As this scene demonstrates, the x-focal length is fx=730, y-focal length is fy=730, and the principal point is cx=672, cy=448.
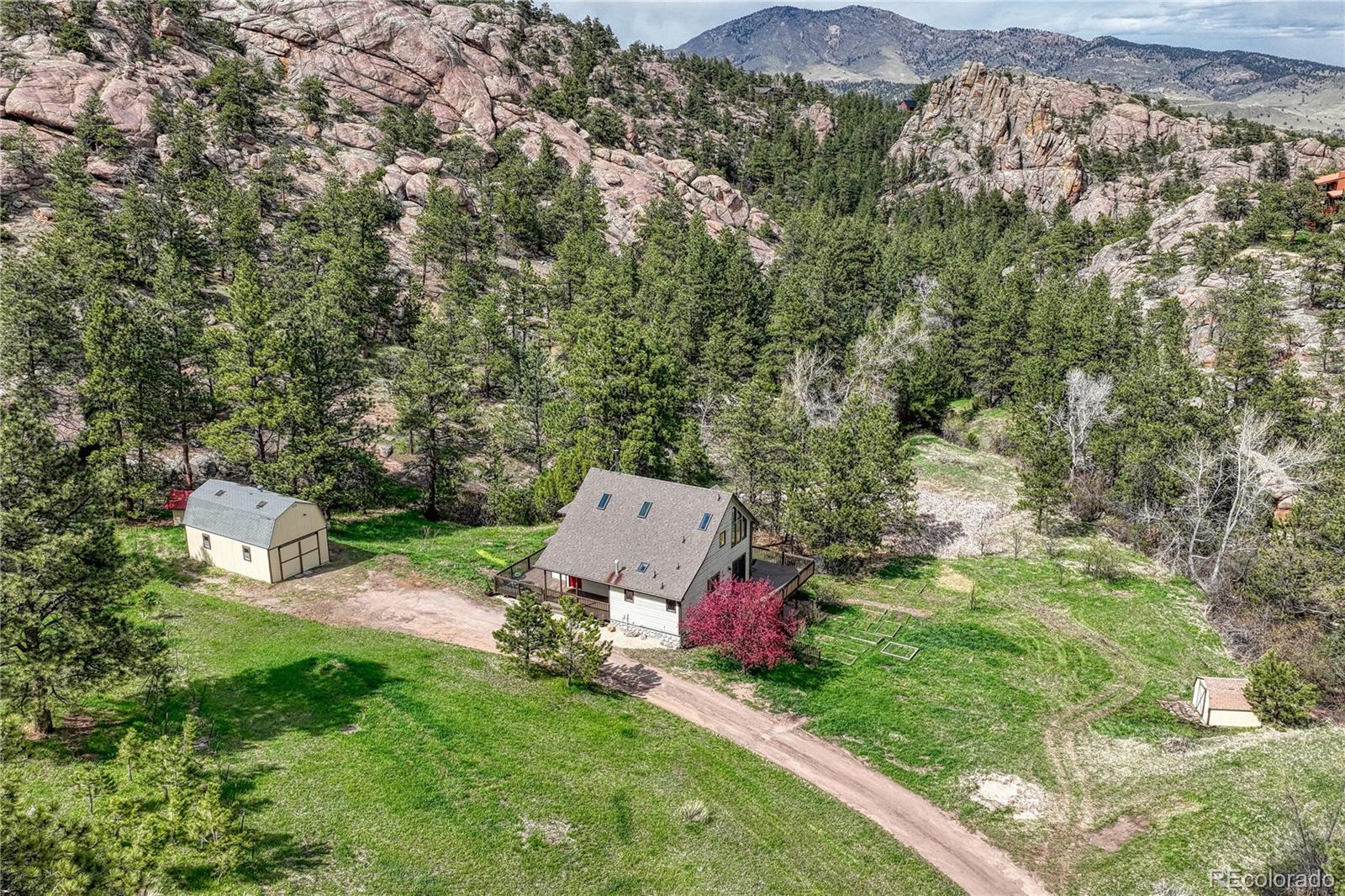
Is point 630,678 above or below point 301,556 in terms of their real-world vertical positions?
below

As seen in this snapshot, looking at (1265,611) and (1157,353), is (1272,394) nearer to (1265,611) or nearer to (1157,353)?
(1157,353)

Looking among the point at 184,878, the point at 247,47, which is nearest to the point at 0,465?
the point at 184,878

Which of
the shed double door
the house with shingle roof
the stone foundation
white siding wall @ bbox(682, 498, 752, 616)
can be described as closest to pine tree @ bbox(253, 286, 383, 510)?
the shed double door

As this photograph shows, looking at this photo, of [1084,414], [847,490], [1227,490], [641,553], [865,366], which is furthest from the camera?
[865,366]

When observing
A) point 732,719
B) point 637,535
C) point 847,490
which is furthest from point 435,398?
point 732,719

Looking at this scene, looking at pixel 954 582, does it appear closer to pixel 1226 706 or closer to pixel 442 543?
pixel 1226 706

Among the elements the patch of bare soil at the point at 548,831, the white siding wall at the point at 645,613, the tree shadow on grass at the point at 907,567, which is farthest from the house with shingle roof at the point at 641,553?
the patch of bare soil at the point at 548,831
